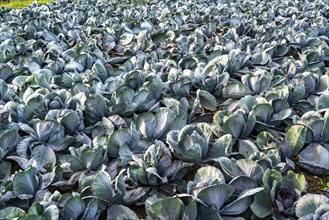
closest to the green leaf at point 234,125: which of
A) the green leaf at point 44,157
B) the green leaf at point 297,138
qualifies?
the green leaf at point 297,138

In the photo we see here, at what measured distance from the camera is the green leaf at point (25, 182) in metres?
2.79

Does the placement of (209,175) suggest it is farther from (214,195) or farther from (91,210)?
(91,210)

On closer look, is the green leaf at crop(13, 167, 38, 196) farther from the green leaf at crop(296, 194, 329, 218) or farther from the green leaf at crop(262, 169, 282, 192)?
the green leaf at crop(296, 194, 329, 218)

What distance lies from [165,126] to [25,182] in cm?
119

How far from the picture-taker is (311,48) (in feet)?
19.1

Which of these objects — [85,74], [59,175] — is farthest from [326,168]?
[85,74]

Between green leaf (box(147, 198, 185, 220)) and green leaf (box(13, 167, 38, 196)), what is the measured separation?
0.88 meters

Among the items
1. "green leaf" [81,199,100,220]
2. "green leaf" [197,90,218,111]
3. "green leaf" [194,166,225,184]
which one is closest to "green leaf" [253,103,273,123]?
"green leaf" [197,90,218,111]

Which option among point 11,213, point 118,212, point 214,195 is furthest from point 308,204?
point 11,213

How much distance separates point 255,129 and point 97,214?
1628mm

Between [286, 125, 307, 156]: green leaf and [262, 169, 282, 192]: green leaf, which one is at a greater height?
[262, 169, 282, 192]: green leaf

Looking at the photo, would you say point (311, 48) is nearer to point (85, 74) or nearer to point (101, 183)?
point (85, 74)

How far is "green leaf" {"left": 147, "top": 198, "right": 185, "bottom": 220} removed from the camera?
245 centimetres

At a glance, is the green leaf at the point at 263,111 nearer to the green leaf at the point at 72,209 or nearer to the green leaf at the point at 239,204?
the green leaf at the point at 239,204
